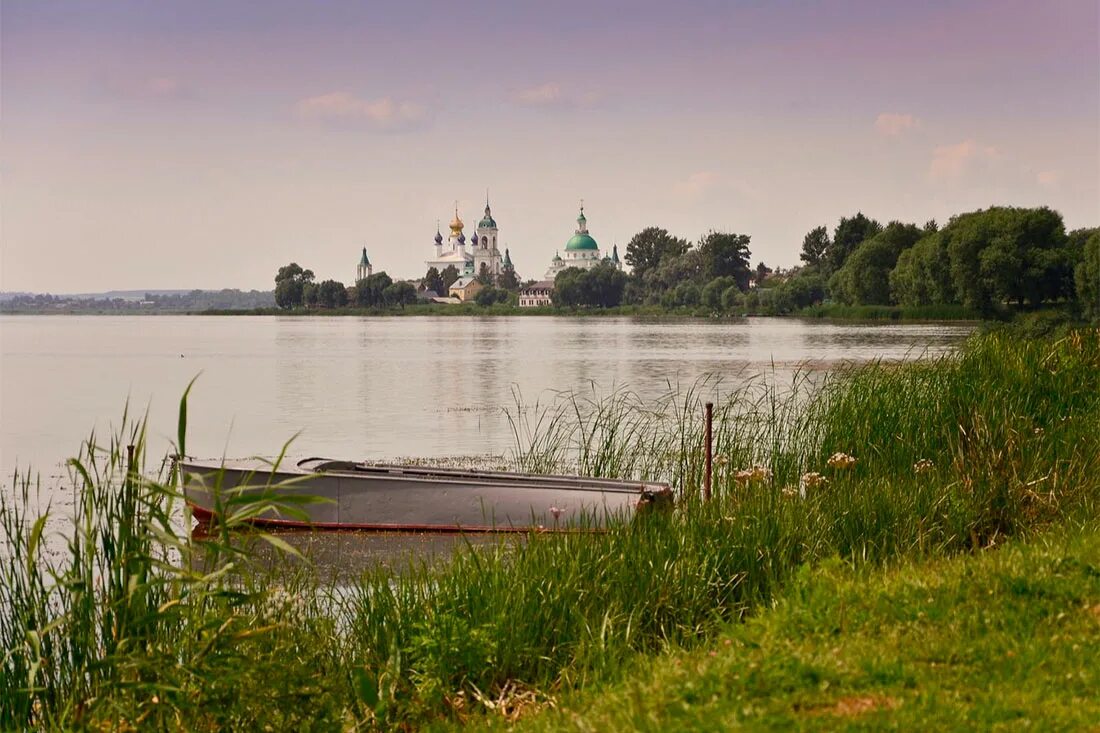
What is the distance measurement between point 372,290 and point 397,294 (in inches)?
148

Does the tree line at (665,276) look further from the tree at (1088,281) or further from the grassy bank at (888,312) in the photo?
the tree at (1088,281)

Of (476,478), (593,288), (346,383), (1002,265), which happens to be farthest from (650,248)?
(476,478)

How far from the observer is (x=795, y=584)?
23.2ft

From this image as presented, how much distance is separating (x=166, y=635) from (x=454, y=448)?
52.0 feet

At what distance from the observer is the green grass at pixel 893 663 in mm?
4957

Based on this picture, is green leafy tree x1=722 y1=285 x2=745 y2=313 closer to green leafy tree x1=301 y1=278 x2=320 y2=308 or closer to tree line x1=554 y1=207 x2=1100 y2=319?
tree line x1=554 y1=207 x2=1100 y2=319

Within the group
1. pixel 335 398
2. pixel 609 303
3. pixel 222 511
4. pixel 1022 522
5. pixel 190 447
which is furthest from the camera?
pixel 609 303

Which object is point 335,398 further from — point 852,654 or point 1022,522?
point 852,654

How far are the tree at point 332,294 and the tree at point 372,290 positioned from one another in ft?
6.53

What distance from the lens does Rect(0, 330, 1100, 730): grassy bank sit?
5770 mm

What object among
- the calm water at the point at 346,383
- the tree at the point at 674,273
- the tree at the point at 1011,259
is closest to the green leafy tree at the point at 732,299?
the tree at the point at 674,273

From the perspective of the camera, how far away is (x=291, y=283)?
176 m

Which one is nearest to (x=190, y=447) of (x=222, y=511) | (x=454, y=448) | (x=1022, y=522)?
(x=454, y=448)

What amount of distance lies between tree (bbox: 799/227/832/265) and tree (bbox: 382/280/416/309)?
185 feet
